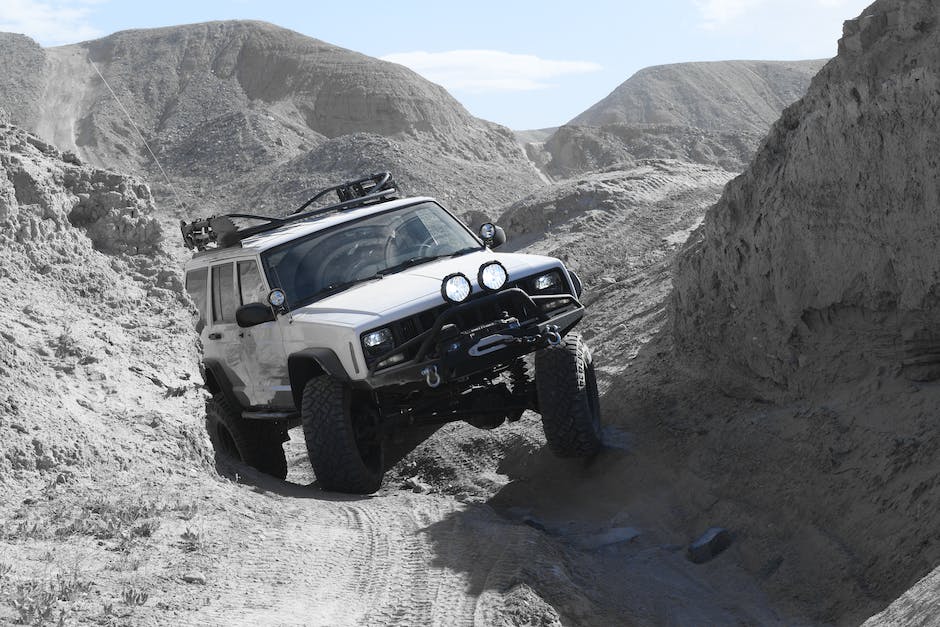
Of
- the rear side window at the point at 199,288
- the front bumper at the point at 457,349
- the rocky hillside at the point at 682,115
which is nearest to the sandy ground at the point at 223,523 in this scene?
the rear side window at the point at 199,288

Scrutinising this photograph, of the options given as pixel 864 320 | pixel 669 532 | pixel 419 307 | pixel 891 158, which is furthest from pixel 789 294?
pixel 419 307

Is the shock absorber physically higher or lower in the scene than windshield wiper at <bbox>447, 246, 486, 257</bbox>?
lower

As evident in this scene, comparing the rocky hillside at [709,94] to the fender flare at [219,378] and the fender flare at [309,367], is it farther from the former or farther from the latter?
the fender flare at [309,367]

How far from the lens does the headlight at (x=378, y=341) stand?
752cm

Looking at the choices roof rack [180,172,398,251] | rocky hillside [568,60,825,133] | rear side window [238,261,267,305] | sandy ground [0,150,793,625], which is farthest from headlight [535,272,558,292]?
rocky hillside [568,60,825,133]

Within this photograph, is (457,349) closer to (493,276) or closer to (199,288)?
(493,276)

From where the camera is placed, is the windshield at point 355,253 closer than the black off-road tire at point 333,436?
No

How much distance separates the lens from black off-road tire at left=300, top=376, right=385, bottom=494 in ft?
25.2

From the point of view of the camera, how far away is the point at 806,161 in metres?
Answer: 8.05

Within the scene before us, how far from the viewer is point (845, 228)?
25.2 feet

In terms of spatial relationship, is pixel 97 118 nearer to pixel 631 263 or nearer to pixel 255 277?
pixel 631 263

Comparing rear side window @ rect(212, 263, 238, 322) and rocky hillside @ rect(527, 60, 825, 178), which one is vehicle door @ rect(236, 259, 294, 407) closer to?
rear side window @ rect(212, 263, 238, 322)

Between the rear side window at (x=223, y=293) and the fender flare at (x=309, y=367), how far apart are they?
1106 millimetres

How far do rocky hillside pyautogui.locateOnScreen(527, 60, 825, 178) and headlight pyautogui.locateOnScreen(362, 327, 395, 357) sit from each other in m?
39.3
